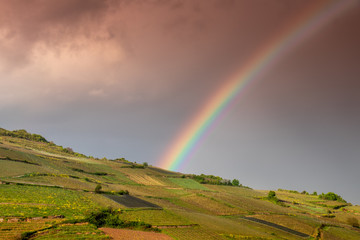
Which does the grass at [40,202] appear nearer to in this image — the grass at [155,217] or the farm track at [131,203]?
the grass at [155,217]

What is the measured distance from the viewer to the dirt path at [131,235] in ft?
136

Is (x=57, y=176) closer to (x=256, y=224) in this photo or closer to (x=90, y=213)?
(x=90, y=213)

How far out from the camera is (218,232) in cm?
5428

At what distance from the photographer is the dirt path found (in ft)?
136

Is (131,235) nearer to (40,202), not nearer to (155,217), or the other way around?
(155,217)

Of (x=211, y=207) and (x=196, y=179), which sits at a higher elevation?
(x=196, y=179)

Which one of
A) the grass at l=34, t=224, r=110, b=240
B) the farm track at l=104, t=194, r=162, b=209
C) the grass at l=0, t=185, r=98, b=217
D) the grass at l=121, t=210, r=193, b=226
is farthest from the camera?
the farm track at l=104, t=194, r=162, b=209

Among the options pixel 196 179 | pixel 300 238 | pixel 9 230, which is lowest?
pixel 9 230

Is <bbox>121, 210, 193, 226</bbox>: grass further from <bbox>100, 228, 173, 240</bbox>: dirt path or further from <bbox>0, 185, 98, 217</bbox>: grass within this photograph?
<bbox>0, 185, 98, 217</bbox>: grass

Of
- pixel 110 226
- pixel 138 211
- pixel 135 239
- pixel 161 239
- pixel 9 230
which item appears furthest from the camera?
pixel 138 211

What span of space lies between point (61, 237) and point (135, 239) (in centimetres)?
1140

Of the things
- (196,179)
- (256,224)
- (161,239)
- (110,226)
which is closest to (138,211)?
(110,226)

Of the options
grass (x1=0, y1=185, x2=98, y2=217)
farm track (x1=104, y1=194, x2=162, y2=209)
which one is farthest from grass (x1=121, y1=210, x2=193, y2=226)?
grass (x1=0, y1=185, x2=98, y2=217)

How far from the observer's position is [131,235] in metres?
43.4
